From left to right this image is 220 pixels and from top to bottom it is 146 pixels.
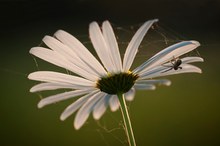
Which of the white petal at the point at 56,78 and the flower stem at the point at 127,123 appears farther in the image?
the white petal at the point at 56,78

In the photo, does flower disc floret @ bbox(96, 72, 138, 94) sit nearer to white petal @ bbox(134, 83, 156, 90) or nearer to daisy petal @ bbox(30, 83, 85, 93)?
white petal @ bbox(134, 83, 156, 90)

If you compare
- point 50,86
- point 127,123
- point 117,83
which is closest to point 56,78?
point 50,86

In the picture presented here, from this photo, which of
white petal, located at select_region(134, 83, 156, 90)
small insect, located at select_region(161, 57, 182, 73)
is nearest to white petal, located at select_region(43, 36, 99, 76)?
white petal, located at select_region(134, 83, 156, 90)

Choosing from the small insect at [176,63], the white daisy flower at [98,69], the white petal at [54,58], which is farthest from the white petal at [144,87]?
the white petal at [54,58]

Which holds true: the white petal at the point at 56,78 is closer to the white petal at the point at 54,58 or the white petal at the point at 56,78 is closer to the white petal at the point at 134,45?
the white petal at the point at 54,58

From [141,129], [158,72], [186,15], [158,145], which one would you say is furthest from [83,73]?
[186,15]

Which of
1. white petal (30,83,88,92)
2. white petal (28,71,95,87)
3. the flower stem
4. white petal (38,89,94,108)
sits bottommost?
the flower stem

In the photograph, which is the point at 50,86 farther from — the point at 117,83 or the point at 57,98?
the point at 117,83
